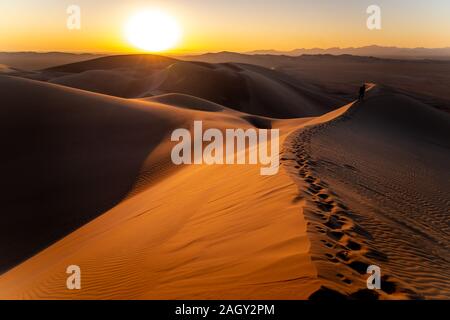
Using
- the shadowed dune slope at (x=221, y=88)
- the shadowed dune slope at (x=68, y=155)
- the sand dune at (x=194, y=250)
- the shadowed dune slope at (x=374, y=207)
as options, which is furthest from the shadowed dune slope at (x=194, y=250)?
the shadowed dune slope at (x=221, y=88)

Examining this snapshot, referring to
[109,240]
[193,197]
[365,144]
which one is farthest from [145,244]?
[365,144]

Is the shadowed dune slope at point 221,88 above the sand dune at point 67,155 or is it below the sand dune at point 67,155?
above

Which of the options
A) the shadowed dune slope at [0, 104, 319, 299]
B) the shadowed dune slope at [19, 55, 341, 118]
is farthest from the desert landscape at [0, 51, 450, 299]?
the shadowed dune slope at [19, 55, 341, 118]

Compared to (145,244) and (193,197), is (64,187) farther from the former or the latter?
(145,244)

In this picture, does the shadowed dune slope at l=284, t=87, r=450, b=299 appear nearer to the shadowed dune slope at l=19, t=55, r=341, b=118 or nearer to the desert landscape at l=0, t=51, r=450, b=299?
the desert landscape at l=0, t=51, r=450, b=299

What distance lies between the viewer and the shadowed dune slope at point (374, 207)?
447cm

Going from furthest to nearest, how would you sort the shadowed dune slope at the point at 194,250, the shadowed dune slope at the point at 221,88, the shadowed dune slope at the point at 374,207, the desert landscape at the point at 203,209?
the shadowed dune slope at the point at 221,88 → the desert landscape at the point at 203,209 → the shadowed dune slope at the point at 374,207 → the shadowed dune slope at the point at 194,250

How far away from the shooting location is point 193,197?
28.1ft

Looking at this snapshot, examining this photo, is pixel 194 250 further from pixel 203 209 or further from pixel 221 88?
pixel 221 88

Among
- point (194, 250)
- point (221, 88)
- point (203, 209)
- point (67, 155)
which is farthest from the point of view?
point (221, 88)

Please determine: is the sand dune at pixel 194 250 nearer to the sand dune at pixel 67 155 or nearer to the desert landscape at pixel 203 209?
the desert landscape at pixel 203 209

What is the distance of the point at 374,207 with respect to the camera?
24.7ft

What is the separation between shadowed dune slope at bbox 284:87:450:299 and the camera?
4.47 metres

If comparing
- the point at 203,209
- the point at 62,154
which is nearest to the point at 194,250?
the point at 203,209
